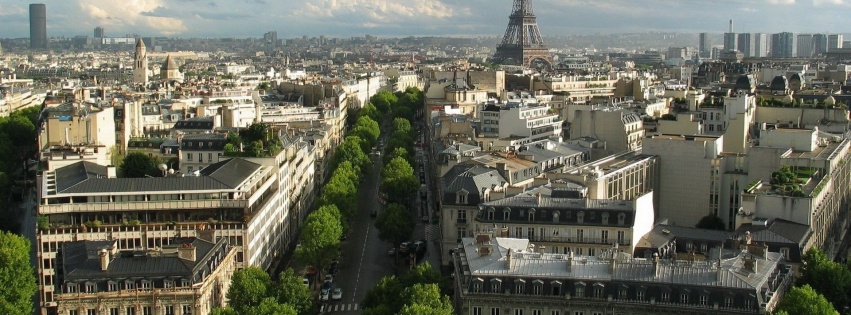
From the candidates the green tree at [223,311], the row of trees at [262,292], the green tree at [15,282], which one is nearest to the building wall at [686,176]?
the row of trees at [262,292]

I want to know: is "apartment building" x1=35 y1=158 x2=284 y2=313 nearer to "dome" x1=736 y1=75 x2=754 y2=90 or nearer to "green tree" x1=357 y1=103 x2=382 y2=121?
"dome" x1=736 y1=75 x2=754 y2=90

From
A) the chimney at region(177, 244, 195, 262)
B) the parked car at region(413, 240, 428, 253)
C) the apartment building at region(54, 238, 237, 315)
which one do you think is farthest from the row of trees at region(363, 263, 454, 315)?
the parked car at region(413, 240, 428, 253)

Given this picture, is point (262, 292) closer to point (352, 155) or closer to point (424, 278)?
point (424, 278)

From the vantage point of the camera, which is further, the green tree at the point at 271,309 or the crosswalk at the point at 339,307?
the crosswalk at the point at 339,307

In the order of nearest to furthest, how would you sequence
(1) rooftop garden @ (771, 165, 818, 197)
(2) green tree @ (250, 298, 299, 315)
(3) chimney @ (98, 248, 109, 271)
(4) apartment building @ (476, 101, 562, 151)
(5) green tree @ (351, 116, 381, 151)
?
(2) green tree @ (250, 298, 299, 315)
(3) chimney @ (98, 248, 109, 271)
(1) rooftop garden @ (771, 165, 818, 197)
(4) apartment building @ (476, 101, 562, 151)
(5) green tree @ (351, 116, 381, 151)

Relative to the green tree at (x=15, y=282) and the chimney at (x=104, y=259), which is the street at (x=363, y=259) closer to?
the chimney at (x=104, y=259)

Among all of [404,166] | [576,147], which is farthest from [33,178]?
[576,147]

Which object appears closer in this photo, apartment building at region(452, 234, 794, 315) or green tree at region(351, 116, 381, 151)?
apartment building at region(452, 234, 794, 315)
